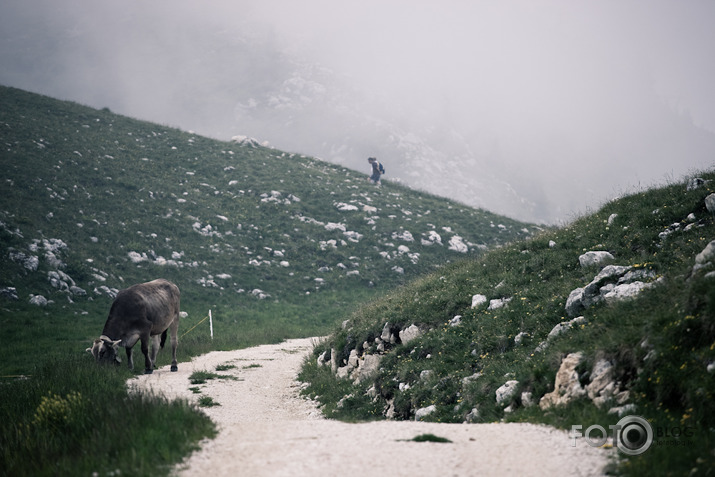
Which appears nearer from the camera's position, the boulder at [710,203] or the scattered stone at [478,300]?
the boulder at [710,203]

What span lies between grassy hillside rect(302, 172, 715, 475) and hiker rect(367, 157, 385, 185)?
35.2 metres

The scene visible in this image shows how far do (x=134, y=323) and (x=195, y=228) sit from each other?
21416 millimetres

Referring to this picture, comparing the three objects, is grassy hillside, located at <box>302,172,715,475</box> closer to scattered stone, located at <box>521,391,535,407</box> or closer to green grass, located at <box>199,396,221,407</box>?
scattered stone, located at <box>521,391,535,407</box>

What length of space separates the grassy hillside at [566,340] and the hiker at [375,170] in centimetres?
3522

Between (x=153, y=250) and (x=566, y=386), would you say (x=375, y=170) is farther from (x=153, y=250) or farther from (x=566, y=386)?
(x=566, y=386)

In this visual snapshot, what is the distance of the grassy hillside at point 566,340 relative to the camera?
24.3 ft

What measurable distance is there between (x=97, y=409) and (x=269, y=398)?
7.37 meters

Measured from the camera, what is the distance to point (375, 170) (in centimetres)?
5453

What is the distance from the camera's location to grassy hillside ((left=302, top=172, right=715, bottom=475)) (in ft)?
24.3

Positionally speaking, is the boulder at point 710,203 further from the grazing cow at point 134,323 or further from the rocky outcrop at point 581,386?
the grazing cow at point 134,323

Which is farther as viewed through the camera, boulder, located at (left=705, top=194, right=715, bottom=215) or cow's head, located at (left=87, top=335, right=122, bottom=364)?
cow's head, located at (left=87, top=335, right=122, bottom=364)

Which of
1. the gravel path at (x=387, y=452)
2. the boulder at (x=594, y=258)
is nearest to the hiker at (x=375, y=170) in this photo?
the boulder at (x=594, y=258)

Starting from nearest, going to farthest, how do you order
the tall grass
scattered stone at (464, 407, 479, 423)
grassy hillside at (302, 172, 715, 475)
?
the tall grass
grassy hillside at (302, 172, 715, 475)
scattered stone at (464, 407, 479, 423)

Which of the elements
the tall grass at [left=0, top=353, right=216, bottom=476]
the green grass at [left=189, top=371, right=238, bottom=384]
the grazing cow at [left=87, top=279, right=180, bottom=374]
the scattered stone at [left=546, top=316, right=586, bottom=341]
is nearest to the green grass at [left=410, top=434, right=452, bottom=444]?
the tall grass at [left=0, top=353, right=216, bottom=476]
